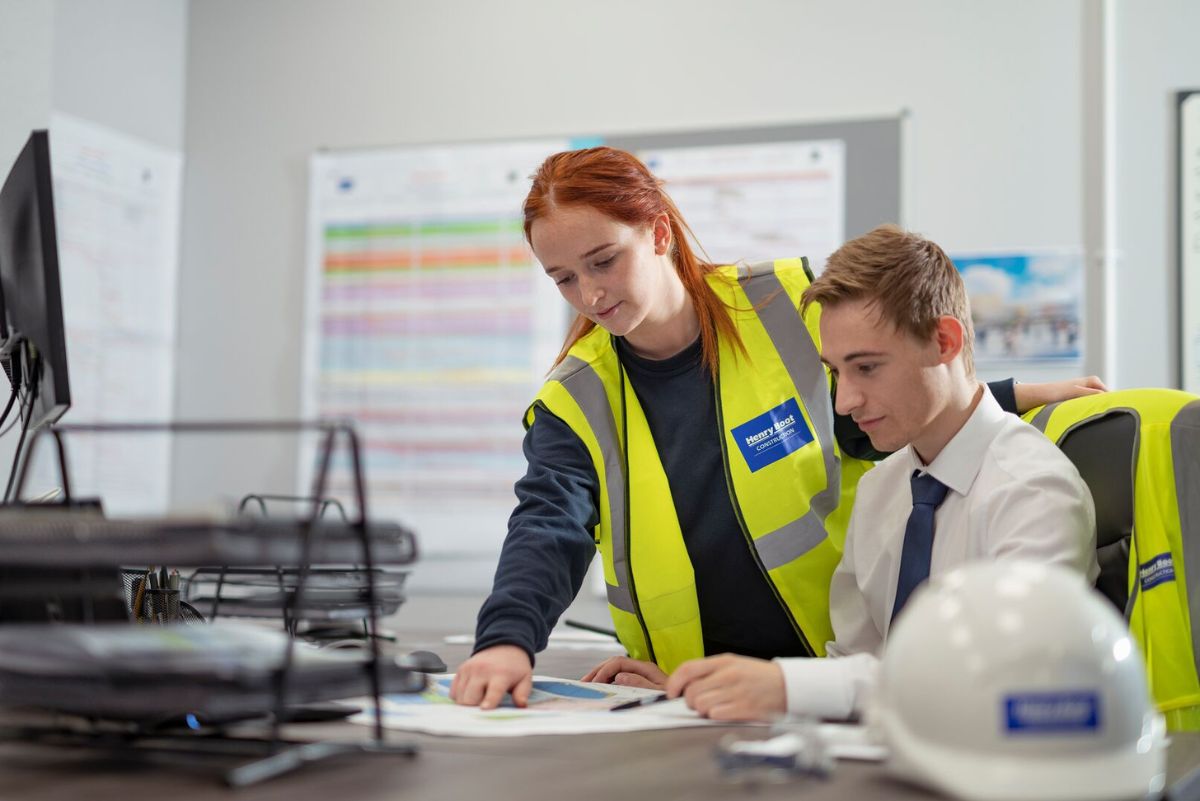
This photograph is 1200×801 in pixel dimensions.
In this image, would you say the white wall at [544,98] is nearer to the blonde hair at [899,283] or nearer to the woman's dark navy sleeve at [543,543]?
the blonde hair at [899,283]

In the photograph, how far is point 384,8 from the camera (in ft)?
11.4

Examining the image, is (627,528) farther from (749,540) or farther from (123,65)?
(123,65)

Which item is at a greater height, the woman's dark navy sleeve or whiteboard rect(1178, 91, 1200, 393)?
whiteboard rect(1178, 91, 1200, 393)

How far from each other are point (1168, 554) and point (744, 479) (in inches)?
20.6

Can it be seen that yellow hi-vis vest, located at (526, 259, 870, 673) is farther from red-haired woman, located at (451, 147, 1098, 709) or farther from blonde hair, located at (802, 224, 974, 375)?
blonde hair, located at (802, 224, 974, 375)

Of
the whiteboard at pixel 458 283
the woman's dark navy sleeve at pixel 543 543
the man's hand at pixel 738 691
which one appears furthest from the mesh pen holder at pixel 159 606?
the whiteboard at pixel 458 283

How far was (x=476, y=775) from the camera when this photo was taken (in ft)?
2.35

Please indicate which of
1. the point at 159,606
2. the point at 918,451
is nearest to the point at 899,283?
the point at 918,451

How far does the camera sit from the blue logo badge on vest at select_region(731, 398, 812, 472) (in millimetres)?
1469

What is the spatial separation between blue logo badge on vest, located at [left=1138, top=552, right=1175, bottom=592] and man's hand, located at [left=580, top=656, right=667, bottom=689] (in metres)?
0.53

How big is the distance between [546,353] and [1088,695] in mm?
2651

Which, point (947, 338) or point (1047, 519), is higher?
point (947, 338)

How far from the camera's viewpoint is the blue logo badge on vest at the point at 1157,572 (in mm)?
1070

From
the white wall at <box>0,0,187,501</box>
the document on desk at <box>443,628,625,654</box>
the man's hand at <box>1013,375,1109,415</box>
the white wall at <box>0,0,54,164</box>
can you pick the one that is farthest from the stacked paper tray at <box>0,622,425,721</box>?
the white wall at <box>0,0,187,501</box>
